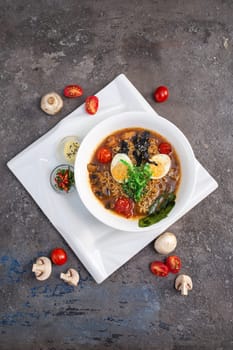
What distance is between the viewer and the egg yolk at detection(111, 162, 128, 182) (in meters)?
3.82

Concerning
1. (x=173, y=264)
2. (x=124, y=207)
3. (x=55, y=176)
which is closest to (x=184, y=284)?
(x=173, y=264)

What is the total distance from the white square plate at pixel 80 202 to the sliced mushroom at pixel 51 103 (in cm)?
13

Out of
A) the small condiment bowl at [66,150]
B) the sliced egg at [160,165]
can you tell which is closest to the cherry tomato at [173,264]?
the sliced egg at [160,165]

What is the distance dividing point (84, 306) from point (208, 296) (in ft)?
3.56

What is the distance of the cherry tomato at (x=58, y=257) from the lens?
159 inches

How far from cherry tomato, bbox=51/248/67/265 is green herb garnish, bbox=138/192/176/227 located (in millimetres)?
774

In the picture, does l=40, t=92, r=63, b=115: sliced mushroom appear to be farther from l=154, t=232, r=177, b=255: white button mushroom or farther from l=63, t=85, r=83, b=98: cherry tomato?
l=154, t=232, r=177, b=255: white button mushroom

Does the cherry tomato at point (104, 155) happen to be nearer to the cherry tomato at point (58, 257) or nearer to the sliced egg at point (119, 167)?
the sliced egg at point (119, 167)

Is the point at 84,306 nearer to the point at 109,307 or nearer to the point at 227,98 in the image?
the point at 109,307

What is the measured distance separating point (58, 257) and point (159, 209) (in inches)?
38.4

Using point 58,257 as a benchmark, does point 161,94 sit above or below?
above

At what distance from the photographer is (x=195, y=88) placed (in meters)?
4.28

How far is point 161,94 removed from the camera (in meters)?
4.18

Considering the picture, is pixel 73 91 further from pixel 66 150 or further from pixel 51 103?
pixel 66 150
